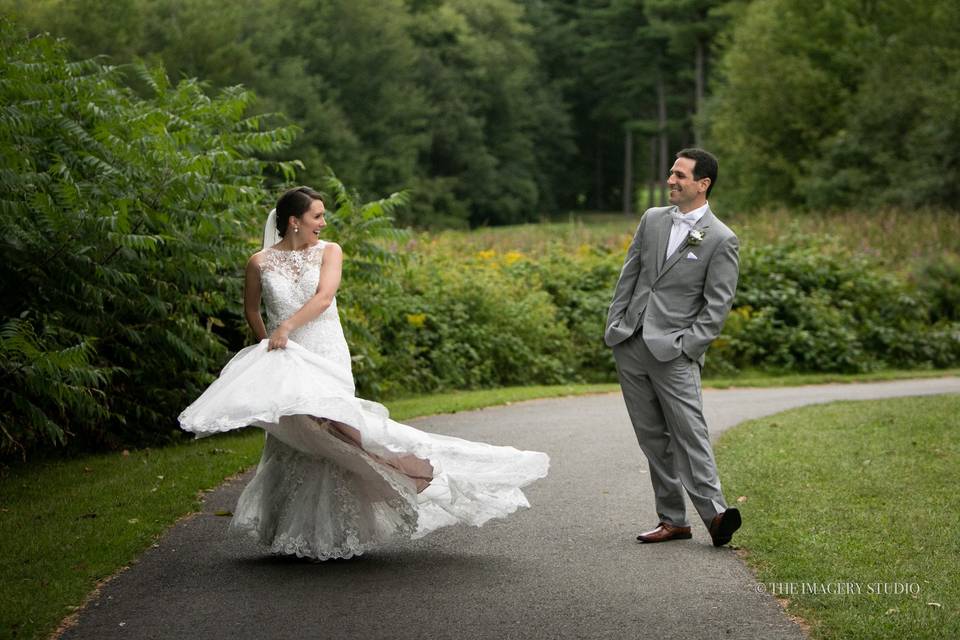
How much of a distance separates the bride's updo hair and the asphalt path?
2174mm

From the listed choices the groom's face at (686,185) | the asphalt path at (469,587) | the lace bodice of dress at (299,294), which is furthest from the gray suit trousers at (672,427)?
the lace bodice of dress at (299,294)

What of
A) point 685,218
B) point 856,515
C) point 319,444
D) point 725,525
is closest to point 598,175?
point 856,515

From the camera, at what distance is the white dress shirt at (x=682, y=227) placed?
25.4 feet

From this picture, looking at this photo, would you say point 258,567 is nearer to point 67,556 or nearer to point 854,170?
point 67,556

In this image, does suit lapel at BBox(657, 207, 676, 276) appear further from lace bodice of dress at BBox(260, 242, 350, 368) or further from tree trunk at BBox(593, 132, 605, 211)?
tree trunk at BBox(593, 132, 605, 211)

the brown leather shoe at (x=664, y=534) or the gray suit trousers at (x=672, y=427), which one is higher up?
the gray suit trousers at (x=672, y=427)

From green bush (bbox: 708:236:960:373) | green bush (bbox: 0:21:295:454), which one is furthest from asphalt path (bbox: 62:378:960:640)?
green bush (bbox: 708:236:960:373)

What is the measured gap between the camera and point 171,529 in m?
8.28

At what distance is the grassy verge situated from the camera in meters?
6.09

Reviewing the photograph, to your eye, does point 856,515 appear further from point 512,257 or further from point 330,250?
point 512,257

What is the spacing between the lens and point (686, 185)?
7.68 meters

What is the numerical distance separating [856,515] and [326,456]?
3.90 m

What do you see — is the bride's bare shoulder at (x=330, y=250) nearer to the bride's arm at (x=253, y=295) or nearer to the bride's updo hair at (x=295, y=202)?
the bride's updo hair at (x=295, y=202)

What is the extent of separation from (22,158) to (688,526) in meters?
6.45
